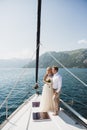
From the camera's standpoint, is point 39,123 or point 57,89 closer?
point 39,123

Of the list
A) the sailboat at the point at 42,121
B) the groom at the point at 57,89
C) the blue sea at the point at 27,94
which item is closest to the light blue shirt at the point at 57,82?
the groom at the point at 57,89

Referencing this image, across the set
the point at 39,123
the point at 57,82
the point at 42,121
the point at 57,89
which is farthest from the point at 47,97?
the point at 39,123

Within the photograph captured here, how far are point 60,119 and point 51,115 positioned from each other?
48cm

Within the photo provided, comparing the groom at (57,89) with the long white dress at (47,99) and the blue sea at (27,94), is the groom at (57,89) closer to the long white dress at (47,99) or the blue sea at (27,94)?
the long white dress at (47,99)

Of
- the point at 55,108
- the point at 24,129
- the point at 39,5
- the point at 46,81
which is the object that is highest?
the point at 39,5

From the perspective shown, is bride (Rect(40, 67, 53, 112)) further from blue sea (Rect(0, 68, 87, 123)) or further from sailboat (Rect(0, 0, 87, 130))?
blue sea (Rect(0, 68, 87, 123))

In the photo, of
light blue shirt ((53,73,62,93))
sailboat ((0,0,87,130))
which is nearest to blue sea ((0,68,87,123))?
sailboat ((0,0,87,130))

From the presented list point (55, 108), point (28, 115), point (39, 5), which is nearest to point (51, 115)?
point (55, 108)

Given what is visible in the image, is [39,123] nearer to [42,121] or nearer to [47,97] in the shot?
[42,121]

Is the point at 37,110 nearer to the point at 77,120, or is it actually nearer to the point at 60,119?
the point at 60,119

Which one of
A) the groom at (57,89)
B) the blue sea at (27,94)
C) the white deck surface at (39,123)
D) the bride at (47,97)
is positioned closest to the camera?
the white deck surface at (39,123)

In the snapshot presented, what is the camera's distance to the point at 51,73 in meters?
7.95

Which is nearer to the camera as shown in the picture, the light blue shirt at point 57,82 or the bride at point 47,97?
the light blue shirt at point 57,82

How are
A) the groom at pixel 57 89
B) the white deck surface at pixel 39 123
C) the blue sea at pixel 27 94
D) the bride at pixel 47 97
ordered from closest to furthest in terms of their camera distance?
the white deck surface at pixel 39 123, the groom at pixel 57 89, the bride at pixel 47 97, the blue sea at pixel 27 94
